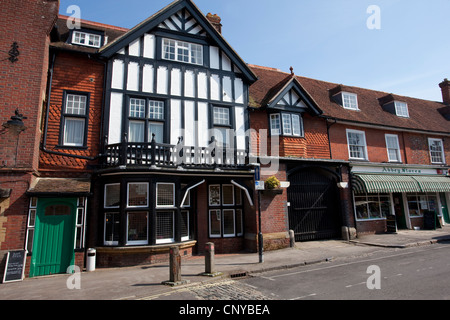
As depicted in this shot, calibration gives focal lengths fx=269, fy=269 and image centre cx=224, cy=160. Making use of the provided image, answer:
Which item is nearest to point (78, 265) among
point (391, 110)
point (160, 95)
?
point (160, 95)

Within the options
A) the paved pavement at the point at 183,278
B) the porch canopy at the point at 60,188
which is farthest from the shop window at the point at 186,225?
the porch canopy at the point at 60,188

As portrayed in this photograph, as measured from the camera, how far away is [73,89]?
36.1 ft

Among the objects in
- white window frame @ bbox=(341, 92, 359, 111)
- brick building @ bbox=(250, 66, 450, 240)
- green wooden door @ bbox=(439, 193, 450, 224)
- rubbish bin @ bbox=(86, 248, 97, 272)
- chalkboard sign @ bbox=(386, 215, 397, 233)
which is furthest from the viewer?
green wooden door @ bbox=(439, 193, 450, 224)

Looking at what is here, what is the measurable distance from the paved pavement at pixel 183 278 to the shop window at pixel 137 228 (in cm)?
103

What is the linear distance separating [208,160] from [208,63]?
5007mm

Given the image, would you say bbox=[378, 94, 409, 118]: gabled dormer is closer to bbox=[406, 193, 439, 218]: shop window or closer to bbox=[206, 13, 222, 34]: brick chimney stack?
bbox=[406, 193, 439, 218]: shop window

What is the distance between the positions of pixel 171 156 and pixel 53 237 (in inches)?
202

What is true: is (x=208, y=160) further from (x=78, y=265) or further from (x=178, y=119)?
(x=78, y=265)

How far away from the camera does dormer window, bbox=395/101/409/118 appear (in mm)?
20172

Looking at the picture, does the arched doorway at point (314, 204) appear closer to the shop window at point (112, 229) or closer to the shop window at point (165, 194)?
the shop window at point (165, 194)

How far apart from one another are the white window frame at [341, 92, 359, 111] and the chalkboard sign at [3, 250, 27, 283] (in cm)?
1871

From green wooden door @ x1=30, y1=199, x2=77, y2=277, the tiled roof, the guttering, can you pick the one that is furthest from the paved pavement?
the tiled roof

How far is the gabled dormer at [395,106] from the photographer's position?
20172 mm

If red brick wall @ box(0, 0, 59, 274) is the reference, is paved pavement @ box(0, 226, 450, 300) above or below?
below
